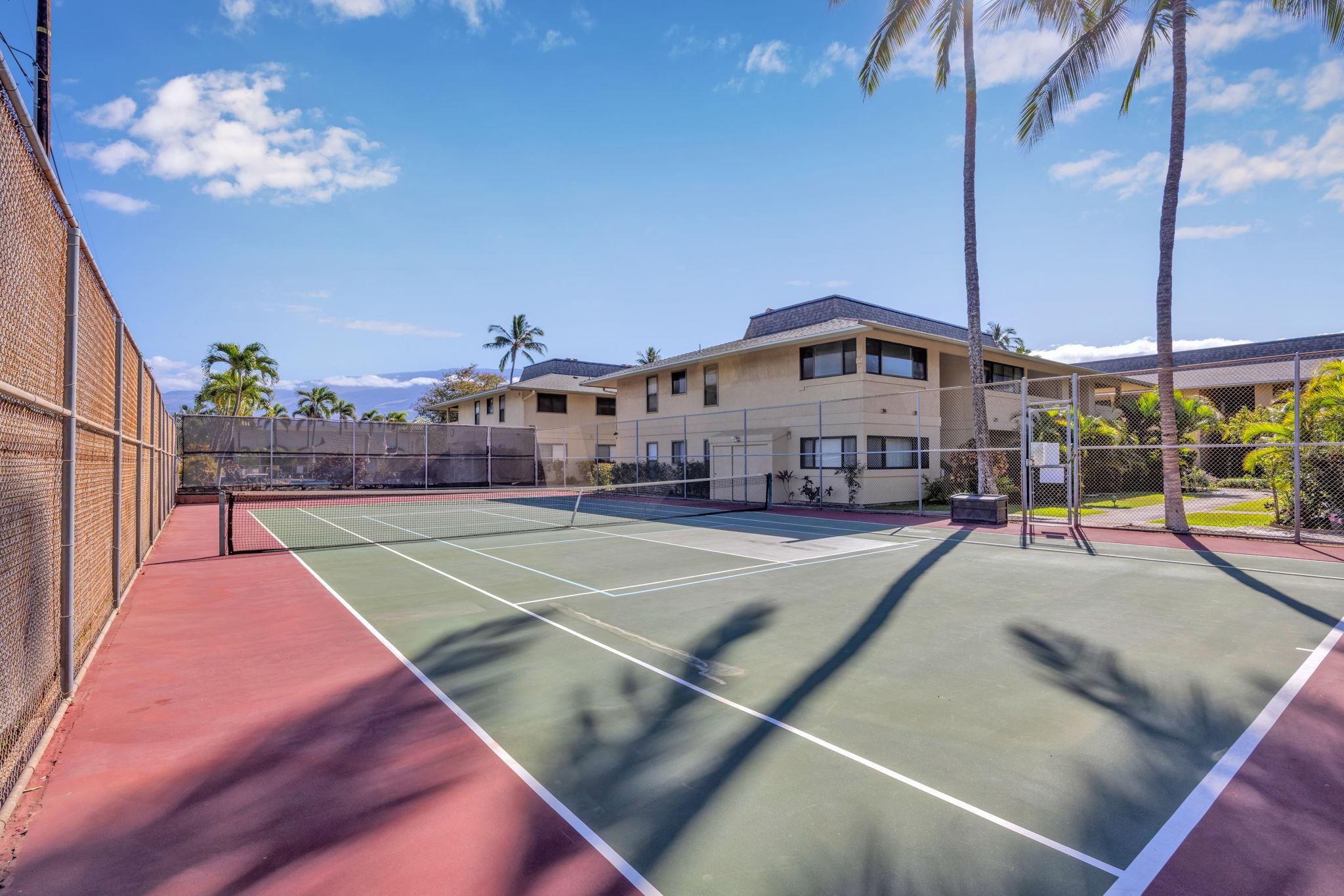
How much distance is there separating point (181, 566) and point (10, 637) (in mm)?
9146

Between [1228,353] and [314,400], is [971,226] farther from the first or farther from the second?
[314,400]

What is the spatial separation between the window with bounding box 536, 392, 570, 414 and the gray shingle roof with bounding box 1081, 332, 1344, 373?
34.8m

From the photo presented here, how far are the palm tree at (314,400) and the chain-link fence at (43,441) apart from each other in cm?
6645

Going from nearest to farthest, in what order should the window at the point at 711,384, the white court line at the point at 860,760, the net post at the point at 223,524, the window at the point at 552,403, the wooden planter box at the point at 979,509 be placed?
1. the white court line at the point at 860,760
2. the net post at the point at 223,524
3. the wooden planter box at the point at 979,509
4. the window at the point at 711,384
5. the window at the point at 552,403

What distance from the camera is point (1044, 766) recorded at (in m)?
4.03

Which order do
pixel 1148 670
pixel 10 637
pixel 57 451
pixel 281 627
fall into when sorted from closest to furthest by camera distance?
pixel 10 637 → pixel 57 451 → pixel 1148 670 → pixel 281 627

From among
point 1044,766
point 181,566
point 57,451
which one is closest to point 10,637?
point 57,451

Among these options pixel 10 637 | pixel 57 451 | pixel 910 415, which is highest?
pixel 910 415

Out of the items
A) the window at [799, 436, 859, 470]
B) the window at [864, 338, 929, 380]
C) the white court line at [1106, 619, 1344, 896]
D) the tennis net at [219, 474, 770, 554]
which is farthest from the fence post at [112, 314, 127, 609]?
the window at [864, 338, 929, 380]

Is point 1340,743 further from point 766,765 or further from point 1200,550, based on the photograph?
point 1200,550

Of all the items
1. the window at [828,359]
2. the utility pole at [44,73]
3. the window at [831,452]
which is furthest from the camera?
the window at [828,359]

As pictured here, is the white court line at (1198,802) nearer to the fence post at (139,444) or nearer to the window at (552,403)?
the fence post at (139,444)

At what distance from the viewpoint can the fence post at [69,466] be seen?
4.74m

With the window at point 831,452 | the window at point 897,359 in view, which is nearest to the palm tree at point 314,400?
the window at point 831,452
